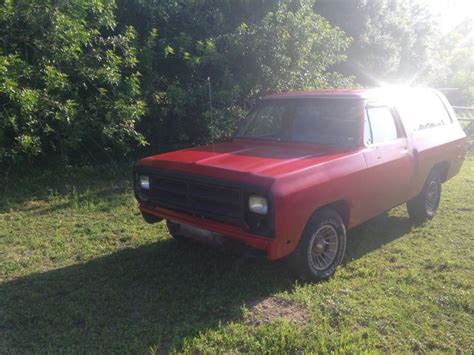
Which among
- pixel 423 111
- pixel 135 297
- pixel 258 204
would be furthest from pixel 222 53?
pixel 135 297

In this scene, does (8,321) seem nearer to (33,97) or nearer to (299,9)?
(33,97)

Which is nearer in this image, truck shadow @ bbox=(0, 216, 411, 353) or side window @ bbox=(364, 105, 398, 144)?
truck shadow @ bbox=(0, 216, 411, 353)

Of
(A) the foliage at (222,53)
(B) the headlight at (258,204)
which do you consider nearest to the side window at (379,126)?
(B) the headlight at (258,204)

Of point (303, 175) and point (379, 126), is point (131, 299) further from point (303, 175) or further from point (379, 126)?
point (379, 126)

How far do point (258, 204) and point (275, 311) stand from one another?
0.90 metres

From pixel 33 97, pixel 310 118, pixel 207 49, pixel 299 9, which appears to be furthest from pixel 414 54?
pixel 33 97

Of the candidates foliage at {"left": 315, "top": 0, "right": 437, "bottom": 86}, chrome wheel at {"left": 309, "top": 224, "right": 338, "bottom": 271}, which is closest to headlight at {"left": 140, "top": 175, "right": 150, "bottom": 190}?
chrome wheel at {"left": 309, "top": 224, "right": 338, "bottom": 271}

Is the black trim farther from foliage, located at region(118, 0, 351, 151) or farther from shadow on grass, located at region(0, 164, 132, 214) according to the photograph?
foliage, located at region(118, 0, 351, 151)

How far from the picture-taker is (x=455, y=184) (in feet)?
28.3

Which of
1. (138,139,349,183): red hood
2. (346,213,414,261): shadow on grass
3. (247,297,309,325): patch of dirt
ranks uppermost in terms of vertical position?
(138,139,349,183): red hood

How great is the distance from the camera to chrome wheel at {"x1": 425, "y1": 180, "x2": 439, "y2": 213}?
6.09m

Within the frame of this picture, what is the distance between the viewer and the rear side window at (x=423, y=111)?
5.58 metres

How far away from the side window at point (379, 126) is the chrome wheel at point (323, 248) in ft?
3.55

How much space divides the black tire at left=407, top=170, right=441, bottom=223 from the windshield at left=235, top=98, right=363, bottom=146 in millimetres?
1795
